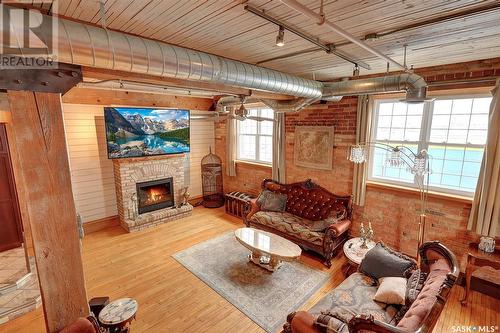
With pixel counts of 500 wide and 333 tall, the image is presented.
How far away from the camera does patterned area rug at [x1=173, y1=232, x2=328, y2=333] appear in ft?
9.99

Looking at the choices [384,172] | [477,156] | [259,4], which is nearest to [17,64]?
[259,4]

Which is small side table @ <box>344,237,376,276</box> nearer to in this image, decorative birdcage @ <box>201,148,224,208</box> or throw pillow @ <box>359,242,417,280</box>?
throw pillow @ <box>359,242,417,280</box>

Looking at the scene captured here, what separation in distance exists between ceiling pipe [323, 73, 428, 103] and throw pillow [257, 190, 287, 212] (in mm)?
2394

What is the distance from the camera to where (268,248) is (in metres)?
3.69

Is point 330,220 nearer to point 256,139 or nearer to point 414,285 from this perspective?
point 414,285

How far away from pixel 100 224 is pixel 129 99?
2952mm

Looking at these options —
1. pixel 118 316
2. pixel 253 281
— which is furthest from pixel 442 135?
pixel 118 316

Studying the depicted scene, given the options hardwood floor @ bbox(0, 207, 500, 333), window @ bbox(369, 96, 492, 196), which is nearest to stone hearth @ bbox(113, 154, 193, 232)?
hardwood floor @ bbox(0, 207, 500, 333)

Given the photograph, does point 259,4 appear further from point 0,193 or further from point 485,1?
point 0,193

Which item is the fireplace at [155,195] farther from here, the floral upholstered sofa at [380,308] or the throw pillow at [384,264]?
the throw pillow at [384,264]

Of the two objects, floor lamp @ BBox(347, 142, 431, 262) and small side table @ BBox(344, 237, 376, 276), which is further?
small side table @ BBox(344, 237, 376, 276)

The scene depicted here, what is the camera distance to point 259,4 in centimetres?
168

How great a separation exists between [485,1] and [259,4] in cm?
155

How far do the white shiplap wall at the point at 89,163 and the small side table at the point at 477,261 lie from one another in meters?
6.61
